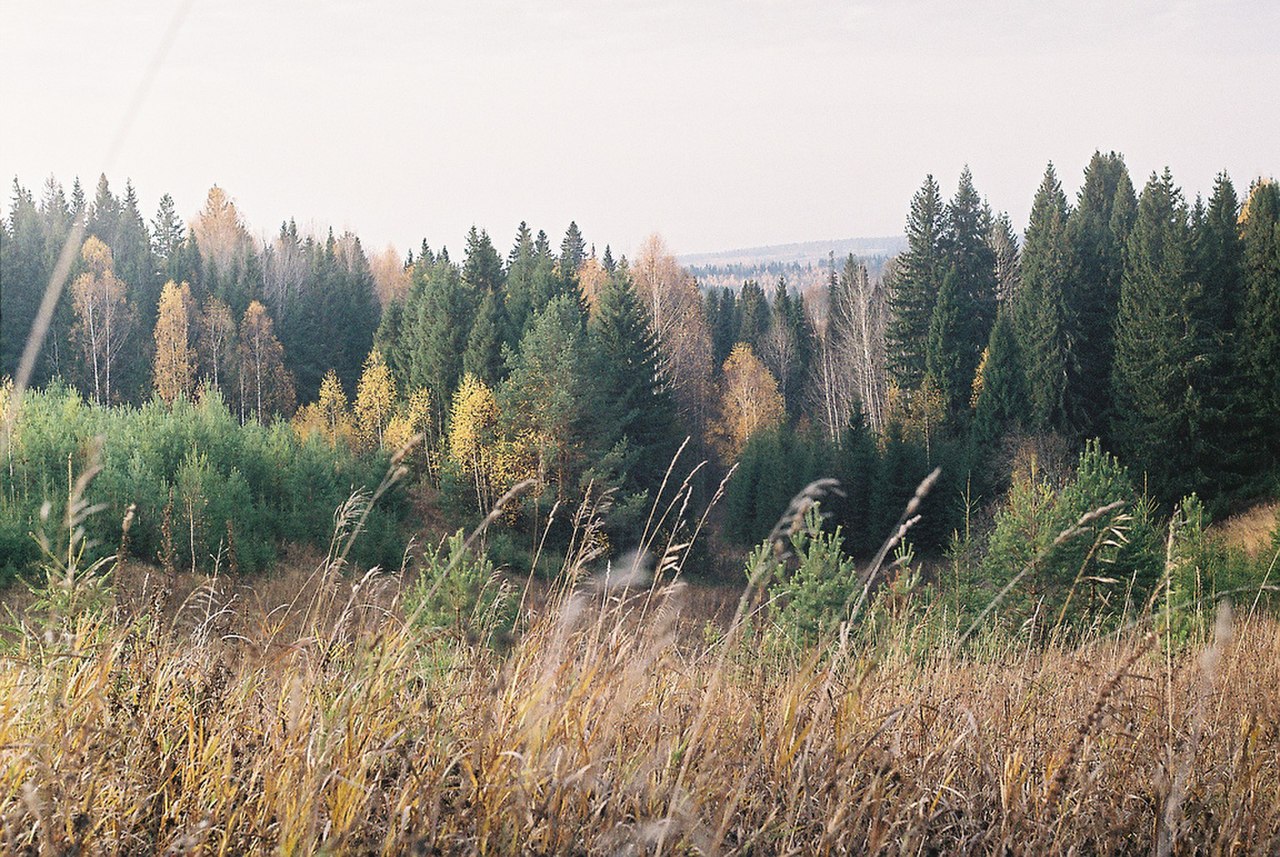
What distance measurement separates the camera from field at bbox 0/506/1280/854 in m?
1.79

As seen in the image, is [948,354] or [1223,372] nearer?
[1223,372]

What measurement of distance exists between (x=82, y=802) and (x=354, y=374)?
5151 cm

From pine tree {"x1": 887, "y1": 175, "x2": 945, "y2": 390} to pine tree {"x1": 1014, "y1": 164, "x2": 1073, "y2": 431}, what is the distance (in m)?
5.34

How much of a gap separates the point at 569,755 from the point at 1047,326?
119ft

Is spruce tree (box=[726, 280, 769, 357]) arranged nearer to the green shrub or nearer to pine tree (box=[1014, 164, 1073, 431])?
pine tree (box=[1014, 164, 1073, 431])

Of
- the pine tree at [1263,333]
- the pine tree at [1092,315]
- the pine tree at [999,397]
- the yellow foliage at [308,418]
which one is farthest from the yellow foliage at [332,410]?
the pine tree at [1263,333]

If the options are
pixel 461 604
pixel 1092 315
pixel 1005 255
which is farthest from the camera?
pixel 1005 255

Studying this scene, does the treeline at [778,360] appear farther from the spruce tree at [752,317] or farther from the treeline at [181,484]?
the treeline at [181,484]

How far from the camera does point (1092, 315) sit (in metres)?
36.4

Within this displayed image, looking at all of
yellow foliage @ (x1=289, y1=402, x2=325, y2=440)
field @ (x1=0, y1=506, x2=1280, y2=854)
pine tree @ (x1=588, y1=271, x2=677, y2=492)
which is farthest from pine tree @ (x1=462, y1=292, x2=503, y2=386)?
field @ (x1=0, y1=506, x2=1280, y2=854)

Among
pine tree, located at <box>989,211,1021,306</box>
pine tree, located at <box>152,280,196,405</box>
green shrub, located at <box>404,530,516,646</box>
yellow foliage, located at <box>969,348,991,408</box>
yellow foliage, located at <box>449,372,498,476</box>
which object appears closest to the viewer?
green shrub, located at <box>404,530,516,646</box>

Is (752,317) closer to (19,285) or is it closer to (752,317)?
(752,317)

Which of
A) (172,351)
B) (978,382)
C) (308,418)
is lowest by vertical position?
(978,382)

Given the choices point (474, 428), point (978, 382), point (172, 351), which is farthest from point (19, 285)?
point (978, 382)
